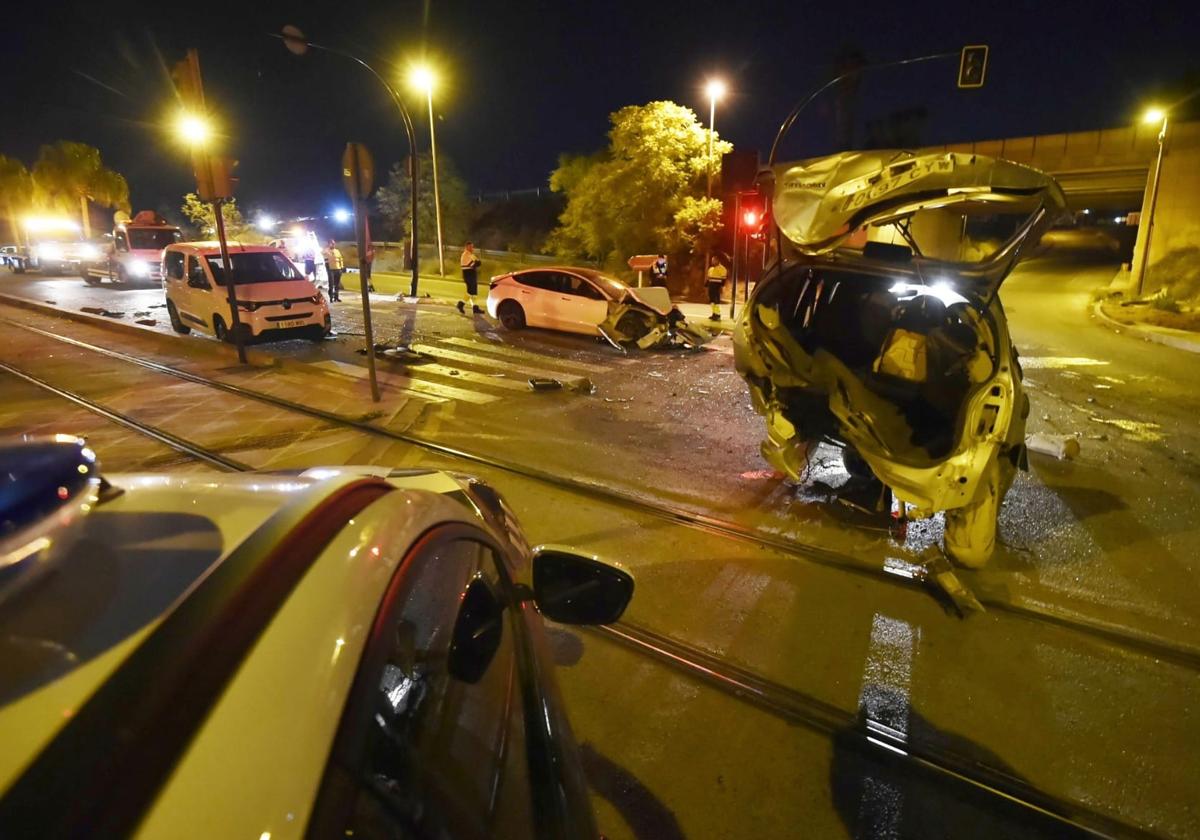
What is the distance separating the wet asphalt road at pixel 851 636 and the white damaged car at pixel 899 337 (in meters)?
0.65

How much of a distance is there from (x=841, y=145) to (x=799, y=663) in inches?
1869

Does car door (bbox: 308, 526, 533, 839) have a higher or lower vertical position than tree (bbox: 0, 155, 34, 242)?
lower

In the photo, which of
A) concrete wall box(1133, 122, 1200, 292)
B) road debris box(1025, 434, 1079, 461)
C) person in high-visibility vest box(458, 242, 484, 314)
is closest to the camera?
road debris box(1025, 434, 1079, 461)

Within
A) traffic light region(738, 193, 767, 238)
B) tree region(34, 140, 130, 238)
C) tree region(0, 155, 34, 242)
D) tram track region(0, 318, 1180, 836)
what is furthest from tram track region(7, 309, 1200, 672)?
tree region(0, 155, 34, 242)

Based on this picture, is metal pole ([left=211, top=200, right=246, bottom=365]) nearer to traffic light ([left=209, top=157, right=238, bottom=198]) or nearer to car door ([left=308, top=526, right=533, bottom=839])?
traffic light ([left=209, top=157, right=238, bottom=198])

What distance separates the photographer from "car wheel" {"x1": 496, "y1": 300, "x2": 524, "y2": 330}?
15.1m

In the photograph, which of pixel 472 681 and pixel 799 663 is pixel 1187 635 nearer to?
pixel 799 663

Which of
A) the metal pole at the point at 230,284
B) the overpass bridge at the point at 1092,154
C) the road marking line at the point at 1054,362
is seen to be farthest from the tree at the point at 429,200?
the road marking line at the point at 1054,362

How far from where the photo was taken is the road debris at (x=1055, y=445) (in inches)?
284

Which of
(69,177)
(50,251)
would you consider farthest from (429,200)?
(69,177)

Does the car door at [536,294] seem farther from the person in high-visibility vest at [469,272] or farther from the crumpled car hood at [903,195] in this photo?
the crumpled car hood at [903,195]

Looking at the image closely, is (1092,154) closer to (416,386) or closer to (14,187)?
(416,386)

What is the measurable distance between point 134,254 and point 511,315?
17279mm

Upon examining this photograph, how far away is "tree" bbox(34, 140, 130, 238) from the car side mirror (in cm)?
6244
